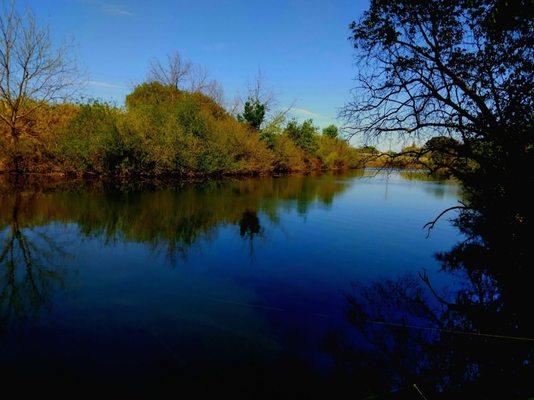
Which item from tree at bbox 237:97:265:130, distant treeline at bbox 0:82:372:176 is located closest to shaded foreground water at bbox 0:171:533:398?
distant treeline at bbox 0:82:372:176

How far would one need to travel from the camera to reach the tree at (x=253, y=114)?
4622 cm

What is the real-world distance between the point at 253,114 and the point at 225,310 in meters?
42.6

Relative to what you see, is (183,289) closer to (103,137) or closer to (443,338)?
(443,338)

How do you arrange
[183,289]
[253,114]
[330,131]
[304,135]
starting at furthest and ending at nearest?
1. [330,131]
2. [304,135]
3. [253,114]
4. [183,289]

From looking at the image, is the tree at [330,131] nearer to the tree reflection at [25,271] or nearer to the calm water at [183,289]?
the calm water at [183,289]

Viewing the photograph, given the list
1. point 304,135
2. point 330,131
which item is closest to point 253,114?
point 304,135

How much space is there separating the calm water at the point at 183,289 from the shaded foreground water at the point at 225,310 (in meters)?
0.03

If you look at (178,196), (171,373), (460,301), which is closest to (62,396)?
(171,373)

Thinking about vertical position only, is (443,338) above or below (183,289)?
below

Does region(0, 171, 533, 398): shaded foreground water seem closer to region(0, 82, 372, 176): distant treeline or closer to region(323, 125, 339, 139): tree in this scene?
region(0, 82, 372, 176): distant treeline

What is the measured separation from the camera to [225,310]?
5.71 meters

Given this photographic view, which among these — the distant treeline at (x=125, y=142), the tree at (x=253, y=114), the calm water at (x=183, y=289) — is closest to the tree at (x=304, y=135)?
the tree at (x=253, y=114)

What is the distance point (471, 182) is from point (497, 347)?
207 inches

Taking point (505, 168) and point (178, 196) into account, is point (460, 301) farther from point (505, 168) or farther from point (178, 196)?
Result: point (178, 196)
